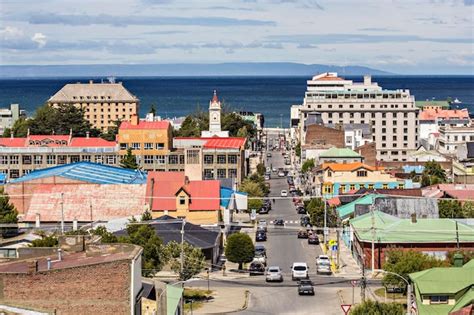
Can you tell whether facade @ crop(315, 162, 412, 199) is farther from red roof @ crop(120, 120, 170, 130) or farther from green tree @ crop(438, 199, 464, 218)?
red roof @ crop(120, 120, 170, 130)

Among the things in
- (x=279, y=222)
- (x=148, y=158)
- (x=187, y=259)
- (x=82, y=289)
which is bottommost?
(x=279, y=222)

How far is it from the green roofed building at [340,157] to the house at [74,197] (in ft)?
106

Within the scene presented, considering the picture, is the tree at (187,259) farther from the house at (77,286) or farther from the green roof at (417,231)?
the house at (77,286)

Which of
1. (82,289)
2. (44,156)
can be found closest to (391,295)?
(82,289)

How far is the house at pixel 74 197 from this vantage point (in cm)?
8244

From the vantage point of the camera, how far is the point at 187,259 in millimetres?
61750

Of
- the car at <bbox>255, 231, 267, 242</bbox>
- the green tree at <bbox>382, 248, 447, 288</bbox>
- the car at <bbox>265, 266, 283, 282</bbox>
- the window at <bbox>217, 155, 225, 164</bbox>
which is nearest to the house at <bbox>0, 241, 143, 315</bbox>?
the green tree at <bbox>382, 248, 447, 288</bbox>

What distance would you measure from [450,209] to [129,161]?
37.6m

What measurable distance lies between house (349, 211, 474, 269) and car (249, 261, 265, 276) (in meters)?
6.16

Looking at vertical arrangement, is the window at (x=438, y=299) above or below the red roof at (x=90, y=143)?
below

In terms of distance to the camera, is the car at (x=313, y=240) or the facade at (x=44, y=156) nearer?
the car at (x=313, y=240)

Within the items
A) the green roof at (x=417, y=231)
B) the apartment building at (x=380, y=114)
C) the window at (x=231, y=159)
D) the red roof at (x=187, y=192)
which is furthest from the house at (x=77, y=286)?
the apartment building at (x=380, y=114)

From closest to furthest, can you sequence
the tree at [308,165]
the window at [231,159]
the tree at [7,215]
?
the tree at [7,215] → the window at [231,159] → the tree at [308,165]

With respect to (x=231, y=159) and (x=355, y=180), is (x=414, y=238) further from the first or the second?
(x=231, y=159)
